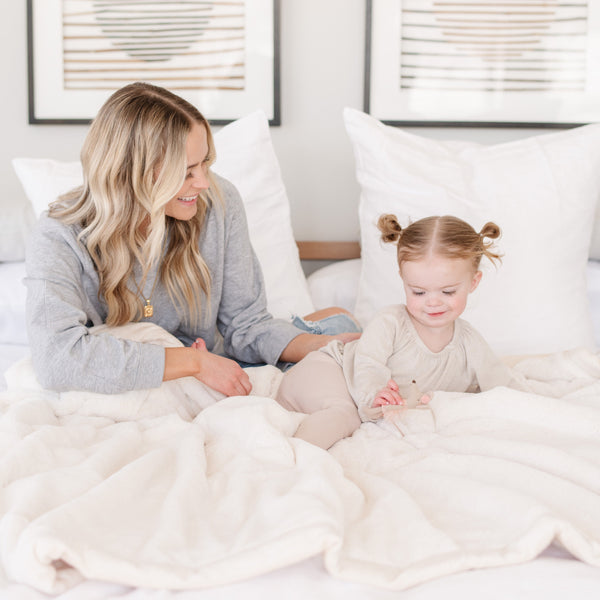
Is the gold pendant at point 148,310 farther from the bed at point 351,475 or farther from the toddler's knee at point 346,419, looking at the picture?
the toddler's knee at point 346,419

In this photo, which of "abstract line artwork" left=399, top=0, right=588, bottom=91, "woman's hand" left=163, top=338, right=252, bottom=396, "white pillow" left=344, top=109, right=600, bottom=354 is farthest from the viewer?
"abstract line artwork" left=399, top=0, right=588, bottom=91

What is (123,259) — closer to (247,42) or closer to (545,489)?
(545,489)

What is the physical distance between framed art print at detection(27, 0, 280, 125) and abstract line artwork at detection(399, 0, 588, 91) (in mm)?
433

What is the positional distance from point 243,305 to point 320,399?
421 millimetres

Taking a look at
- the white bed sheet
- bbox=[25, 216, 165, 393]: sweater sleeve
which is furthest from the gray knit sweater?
the white bed sheet

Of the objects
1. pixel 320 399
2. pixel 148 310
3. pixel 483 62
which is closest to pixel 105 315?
pixel 148 310

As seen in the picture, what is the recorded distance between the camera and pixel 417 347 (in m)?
1.32

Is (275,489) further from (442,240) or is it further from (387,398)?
(442,240)

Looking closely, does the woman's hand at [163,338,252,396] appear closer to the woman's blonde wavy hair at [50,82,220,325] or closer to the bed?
the bed

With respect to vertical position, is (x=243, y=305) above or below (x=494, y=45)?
below

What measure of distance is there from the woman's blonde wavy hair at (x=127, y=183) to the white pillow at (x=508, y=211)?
1.75 ft

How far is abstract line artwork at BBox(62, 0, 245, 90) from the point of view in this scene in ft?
6.72

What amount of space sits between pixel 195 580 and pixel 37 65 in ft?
6.10

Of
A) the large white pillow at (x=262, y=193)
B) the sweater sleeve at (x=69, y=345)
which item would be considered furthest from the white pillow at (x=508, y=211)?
the sweater sleeve at (x=69, y=345)
